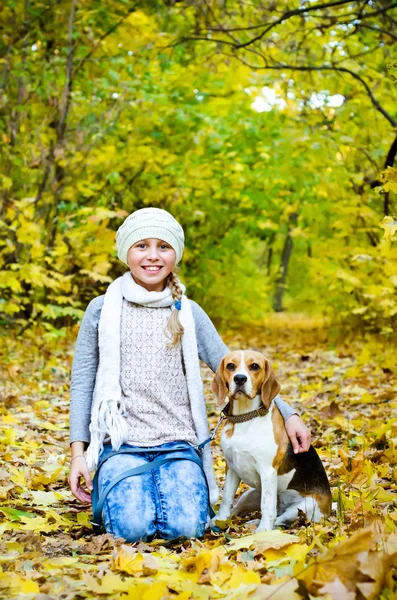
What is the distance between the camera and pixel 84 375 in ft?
11.8

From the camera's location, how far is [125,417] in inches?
135

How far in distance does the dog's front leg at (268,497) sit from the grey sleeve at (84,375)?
90cm

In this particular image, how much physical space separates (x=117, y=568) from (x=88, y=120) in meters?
7.36

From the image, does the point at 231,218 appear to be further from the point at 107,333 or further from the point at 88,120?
the point at 107,333

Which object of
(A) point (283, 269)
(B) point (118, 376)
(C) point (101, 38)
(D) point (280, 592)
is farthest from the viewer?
(A) point (283, 269)

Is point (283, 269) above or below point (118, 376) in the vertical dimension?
above

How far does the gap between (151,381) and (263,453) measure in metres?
0.68

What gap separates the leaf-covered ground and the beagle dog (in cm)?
9

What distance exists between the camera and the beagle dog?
3.18m

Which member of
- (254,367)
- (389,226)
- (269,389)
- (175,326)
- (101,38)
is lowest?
(269,389)

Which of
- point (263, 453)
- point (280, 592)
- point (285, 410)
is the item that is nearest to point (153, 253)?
point (285, 410)

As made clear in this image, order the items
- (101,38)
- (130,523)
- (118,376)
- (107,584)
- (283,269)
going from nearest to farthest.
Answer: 1. (107,584)
2. (130,523)
3. (118,376)
4. (101,38)
5. (283,269)

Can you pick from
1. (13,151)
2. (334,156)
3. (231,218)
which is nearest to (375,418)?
(334,156)

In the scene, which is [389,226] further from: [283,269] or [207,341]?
[283,269]
